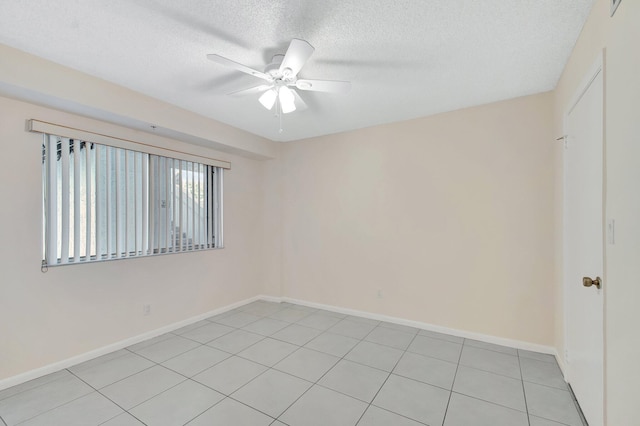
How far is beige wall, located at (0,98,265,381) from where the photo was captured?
2.19 m

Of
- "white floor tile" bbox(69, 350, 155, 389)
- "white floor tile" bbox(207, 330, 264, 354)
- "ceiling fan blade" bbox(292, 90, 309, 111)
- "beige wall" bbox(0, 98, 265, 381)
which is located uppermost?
"ceiling fan blade" bbox(292, 90, 309, 111)

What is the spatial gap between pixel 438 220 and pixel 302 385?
223 cm

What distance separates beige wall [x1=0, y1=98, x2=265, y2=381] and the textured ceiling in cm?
79

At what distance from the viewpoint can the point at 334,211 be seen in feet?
13.0

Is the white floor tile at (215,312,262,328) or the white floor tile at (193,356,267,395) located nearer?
the white floor tile at (193,356,267,395)

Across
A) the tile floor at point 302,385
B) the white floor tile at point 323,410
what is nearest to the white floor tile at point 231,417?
the tile floor at point 302,385

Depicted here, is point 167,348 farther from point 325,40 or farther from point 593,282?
point 593,282

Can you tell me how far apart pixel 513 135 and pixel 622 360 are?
2237 millimetres

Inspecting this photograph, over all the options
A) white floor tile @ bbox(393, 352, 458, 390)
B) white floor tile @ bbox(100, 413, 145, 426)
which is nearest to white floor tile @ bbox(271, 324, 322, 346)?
white floor tile @ bbox(393, 352, 458, 390)

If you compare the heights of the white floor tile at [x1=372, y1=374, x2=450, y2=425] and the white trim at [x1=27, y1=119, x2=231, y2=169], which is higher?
the white trim at [x1=27, y1=119, x2=231, y2=169]

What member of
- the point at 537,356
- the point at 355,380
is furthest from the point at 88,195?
the point at 537,356

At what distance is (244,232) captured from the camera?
4297 millimetres

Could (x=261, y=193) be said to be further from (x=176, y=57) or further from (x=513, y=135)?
(x=513, y=135)

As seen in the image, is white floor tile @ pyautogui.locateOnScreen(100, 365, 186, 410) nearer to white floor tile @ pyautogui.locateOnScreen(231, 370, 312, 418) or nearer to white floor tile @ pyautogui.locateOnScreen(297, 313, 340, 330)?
white floor tile @ pyautogui.locateOnScreen(231, 370, 312, 418)
